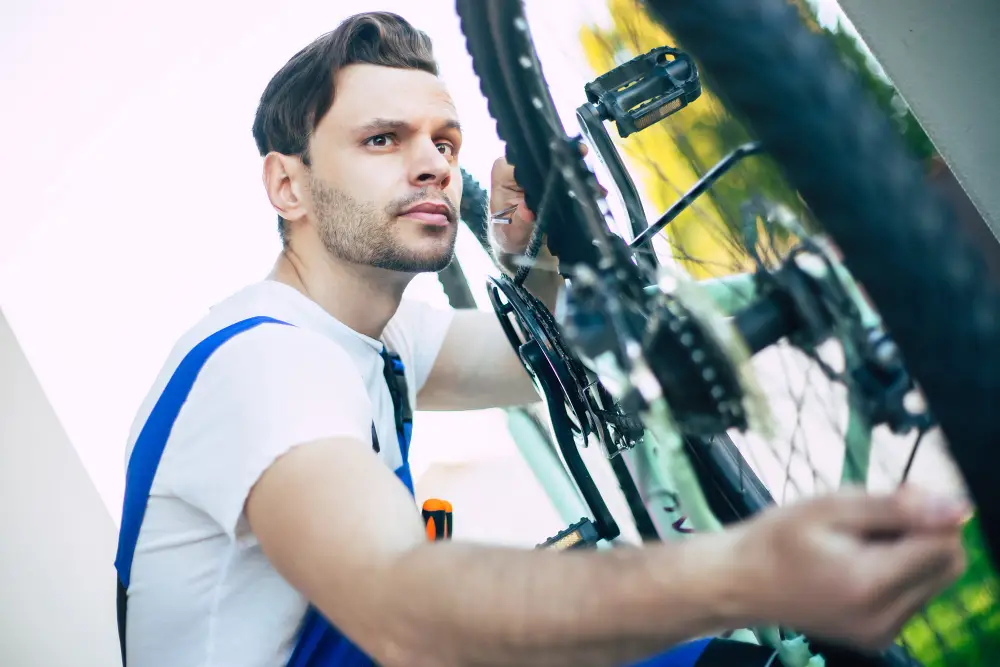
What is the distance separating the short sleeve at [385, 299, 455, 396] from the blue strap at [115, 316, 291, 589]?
323 mm

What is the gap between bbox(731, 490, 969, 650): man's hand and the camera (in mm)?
209

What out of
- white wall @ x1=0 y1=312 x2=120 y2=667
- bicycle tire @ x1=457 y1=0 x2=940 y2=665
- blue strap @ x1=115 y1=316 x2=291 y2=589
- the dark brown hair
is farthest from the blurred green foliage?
white wall @ x1=0 y1=312 x2=120 y2=667

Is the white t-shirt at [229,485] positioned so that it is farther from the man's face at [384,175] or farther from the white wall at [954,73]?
the white wall at [954,73]

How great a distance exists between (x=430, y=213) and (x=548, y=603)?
19.8 inches

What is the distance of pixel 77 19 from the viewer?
923 millimetres

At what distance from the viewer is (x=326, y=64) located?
75 centimetres

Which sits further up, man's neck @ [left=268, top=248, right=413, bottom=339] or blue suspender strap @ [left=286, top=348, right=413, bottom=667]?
man's neck @ [left=268, top=248, right=413, bottom=339]

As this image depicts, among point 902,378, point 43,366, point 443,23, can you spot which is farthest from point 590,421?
point 43,366

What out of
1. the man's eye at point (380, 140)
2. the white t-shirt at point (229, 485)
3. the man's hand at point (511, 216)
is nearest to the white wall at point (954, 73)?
the man's hand at point (511, 216)

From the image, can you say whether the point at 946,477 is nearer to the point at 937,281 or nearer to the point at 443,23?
the point at 937,281

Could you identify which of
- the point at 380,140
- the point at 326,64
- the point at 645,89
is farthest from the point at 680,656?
the point at 326,64

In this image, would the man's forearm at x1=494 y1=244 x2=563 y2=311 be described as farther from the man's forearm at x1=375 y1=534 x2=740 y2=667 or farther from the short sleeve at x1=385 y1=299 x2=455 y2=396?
the man's forearm at x1=375 y1=534 x2=740 y2=667

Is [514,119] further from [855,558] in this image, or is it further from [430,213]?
[855,558]

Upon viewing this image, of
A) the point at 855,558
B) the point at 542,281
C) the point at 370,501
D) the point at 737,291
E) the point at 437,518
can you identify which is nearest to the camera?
the point at 855,558
